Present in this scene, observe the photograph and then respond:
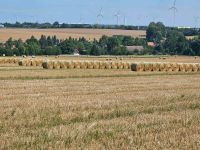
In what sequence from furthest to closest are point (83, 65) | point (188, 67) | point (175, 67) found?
1. point (83, 65)
2. point (188, 67)
3. point (175, 67)

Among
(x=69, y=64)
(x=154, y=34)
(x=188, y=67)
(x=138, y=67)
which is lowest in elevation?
(x=154, y=34)

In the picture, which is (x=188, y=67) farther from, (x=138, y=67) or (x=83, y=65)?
(x=83, y=65)

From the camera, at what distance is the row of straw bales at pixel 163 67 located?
1757 inches

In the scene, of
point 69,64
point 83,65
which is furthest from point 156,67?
point 69,64

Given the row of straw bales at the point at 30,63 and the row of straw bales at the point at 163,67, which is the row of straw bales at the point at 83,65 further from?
the row of straw bales at the point at 30,63

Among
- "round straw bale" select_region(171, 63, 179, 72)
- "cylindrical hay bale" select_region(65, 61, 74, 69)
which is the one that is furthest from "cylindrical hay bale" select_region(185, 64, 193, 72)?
"cylindrical hay bale" select_region(65, 61, 74, 69)

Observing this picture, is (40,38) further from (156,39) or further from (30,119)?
(30,119)

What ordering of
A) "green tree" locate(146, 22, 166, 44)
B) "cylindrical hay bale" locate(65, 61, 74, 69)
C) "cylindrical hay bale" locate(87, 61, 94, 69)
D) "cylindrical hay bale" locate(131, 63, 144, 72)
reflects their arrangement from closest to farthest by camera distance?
"cylindrical hay bale" locate(131, 63, 144, 72) → "cylindrical hay bale" locate(65, 61, 74, 69) → "cylindrical hay bale" locate(87, 61, 94, 69) → "green tree" locate(146, 22, 166, 44)

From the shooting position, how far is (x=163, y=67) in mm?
45312

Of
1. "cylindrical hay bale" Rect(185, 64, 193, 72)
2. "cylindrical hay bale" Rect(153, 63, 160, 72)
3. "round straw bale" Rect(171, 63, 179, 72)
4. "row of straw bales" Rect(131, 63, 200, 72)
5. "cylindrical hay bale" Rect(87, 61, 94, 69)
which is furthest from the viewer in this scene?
"cylindrical hay bale" Rect(87, 61, 94, 69)

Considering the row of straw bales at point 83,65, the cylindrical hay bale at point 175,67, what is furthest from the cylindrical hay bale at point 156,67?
the row of straw bales at point 83,65

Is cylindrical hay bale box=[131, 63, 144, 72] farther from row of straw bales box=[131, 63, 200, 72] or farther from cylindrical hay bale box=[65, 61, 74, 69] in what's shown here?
cylindrical hay bale box=[65, 61, 74, 69]

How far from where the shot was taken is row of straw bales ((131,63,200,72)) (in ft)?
146

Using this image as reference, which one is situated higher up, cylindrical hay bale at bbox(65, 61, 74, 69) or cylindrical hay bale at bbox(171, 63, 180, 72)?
cylindrical hay bale at bbox(65, 61, 74, 69)
